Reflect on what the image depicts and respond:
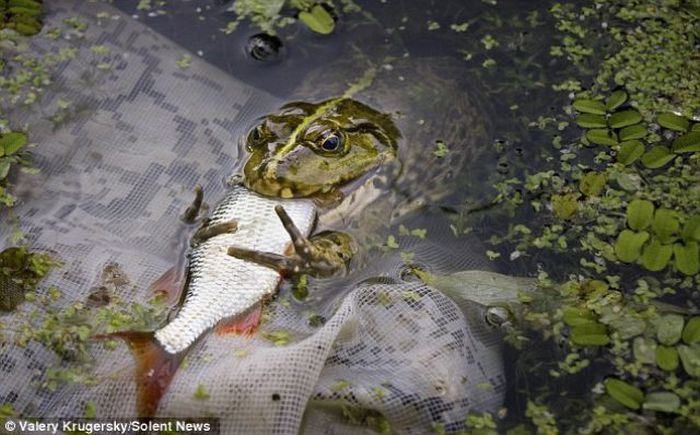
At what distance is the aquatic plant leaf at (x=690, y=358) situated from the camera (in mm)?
2252

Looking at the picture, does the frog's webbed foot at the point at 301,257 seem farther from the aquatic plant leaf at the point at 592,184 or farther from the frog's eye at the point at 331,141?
the aquatic plant leaf at the point at 592,184

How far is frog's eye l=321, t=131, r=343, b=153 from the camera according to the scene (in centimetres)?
262

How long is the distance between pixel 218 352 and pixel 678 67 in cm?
202

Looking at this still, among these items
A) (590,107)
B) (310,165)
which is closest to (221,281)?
(310,165)

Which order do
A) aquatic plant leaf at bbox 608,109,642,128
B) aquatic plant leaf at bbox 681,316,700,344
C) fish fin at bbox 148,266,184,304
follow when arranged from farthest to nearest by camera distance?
aquatic plant leaf at bbox 608,109,642,128
fish fin at bbox 148,266,184,304
aquatic plant leaf at bbox 681,316,700,344

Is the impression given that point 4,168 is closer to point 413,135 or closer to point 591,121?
point 413,135

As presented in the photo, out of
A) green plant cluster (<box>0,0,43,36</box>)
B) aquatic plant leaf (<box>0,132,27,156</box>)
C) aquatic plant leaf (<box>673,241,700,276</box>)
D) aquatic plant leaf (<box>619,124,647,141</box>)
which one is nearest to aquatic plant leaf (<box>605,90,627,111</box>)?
aquatic plant leaf (<box>619,124,647,141</box>)

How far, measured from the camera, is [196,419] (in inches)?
82.2

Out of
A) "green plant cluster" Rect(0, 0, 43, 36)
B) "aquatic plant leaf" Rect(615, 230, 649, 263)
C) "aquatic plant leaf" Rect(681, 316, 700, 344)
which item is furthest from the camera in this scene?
"green plant cluster" Rect(0, 0, 43, 36)

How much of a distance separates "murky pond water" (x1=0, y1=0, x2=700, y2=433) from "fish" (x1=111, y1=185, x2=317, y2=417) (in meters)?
0.01

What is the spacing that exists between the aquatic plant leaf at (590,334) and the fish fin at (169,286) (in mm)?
1163

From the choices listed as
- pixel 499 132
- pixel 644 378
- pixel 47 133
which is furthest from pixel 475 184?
pixel 47 133

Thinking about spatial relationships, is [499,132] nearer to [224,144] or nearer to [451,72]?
[451,72]

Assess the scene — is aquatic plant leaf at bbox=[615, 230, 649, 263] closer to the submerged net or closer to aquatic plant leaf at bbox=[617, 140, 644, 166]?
aquatic plant leaf at bbox=[617, 140, 644, 166]
